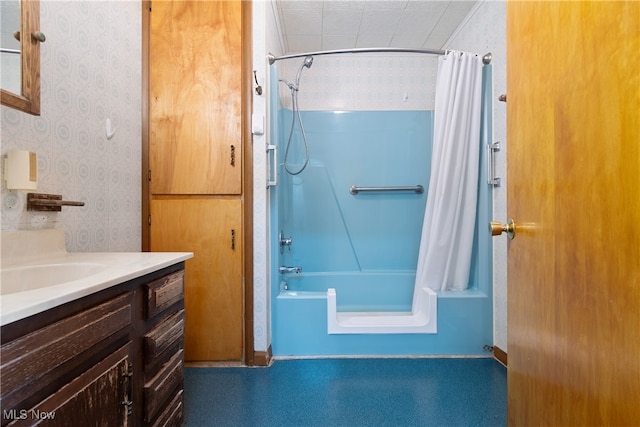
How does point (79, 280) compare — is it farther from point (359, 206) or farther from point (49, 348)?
point (359, 206)

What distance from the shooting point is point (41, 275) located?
0.94m

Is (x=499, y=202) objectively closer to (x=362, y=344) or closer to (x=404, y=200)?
(x=404, y=200)

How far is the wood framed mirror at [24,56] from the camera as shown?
967 mm

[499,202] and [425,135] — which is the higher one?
[425,135]

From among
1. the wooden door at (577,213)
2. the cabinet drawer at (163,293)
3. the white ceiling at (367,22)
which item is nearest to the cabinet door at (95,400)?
the cabinet drawer at (163,293)

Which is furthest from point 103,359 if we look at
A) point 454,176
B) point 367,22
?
point 367,22

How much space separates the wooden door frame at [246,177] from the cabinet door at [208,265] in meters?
0.03

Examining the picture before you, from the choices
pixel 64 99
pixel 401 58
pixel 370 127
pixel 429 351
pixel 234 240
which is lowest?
pixel 429 351

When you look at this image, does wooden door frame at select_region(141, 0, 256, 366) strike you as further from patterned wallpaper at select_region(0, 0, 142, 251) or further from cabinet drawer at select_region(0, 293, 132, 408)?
cabinet drawer at select_region(0, 293, 132, 408)

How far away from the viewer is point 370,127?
269cm

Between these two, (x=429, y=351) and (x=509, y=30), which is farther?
(x=429, y=351)

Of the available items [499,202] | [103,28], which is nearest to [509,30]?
[499,202]

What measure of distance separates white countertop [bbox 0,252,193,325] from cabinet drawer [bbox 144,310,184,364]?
0.66ft

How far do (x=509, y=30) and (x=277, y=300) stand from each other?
173cm
